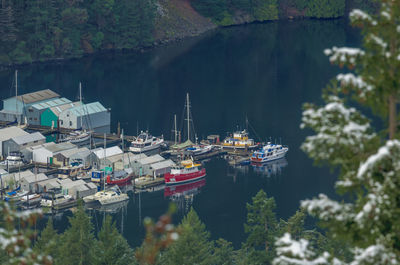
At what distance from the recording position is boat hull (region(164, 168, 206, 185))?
60.8 m

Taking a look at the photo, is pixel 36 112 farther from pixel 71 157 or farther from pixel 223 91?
pixel 223 91

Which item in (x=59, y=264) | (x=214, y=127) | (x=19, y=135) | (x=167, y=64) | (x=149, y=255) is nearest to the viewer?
(x=149, y=255)

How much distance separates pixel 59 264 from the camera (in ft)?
A: 119

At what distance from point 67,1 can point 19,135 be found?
135 feet

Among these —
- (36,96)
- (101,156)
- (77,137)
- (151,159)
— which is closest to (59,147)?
(101,156)

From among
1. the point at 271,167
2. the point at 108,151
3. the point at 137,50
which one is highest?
the point at 108,151

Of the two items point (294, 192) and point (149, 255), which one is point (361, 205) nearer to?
point (149, 255)

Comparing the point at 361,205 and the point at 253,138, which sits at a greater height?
the point at 361,205

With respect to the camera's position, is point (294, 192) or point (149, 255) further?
point (294, 192)

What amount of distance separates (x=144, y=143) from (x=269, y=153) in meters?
8.59

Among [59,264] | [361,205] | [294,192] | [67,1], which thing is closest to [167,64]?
[67,1]

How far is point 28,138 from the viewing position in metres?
68.4

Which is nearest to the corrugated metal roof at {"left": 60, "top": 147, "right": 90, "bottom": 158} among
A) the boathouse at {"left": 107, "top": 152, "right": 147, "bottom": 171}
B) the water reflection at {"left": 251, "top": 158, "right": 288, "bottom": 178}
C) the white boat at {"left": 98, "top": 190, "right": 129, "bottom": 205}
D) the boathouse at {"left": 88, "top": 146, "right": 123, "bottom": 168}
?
the boathouse at {"left": 88, "top": 146, "right": 123, "bottom": 168}

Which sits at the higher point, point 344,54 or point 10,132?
point 344,54
